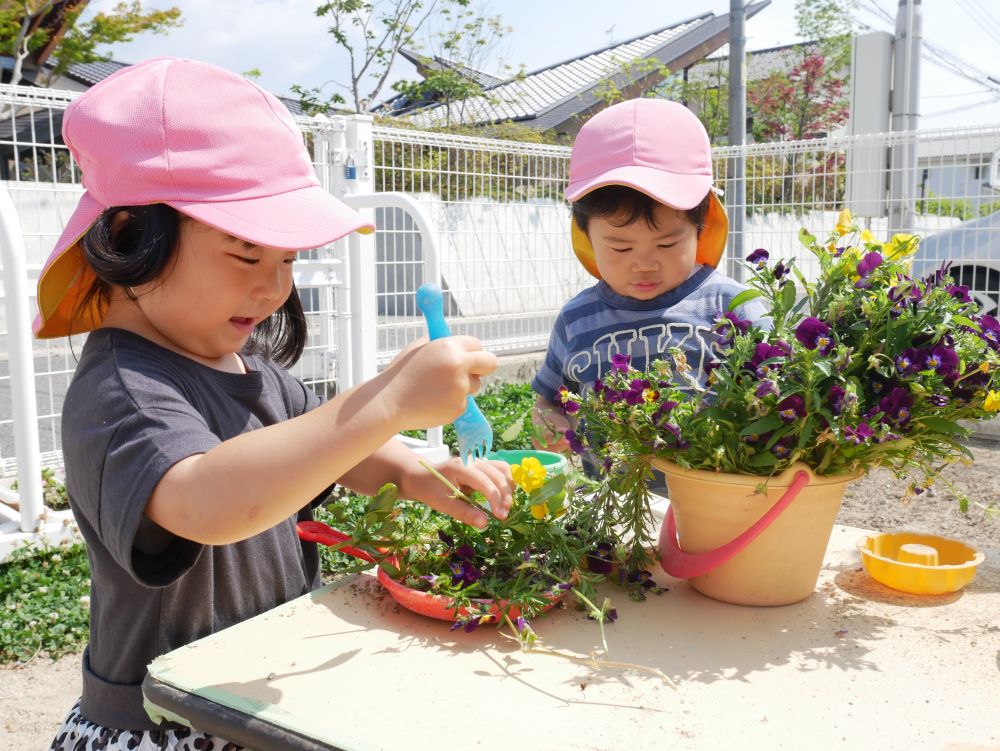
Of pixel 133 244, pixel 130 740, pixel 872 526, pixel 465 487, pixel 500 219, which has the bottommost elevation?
pixel 872 526

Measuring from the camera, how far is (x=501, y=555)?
1.14 metres

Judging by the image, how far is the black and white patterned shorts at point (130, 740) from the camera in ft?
3.58

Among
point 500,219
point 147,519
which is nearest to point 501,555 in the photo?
point 147,519

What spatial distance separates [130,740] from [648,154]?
4.28 ft

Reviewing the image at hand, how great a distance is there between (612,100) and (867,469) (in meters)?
13.3

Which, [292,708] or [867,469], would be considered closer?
[292,708]

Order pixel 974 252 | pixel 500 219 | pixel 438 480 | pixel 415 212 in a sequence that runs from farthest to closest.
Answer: pixel 500 219 → pixel 974 252 → pixel 415 212 → pixel 438 480

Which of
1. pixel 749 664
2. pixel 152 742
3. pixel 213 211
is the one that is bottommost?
pixel 152 742

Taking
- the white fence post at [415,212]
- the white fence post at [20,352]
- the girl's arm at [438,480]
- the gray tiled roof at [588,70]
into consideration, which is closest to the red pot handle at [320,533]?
the girl's arm at [438,480]

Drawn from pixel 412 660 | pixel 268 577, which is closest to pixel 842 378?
pixel 412 660

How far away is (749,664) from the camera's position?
99 cm

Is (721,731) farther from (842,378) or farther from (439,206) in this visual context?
(439,206)

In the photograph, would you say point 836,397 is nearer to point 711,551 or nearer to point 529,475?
point 711,551

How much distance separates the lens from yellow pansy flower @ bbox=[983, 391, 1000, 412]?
102cm
